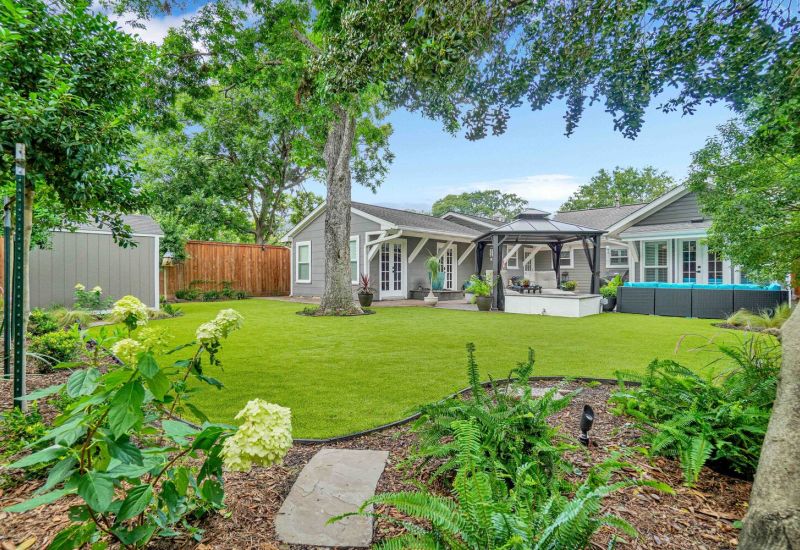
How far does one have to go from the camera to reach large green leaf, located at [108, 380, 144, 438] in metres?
1.02

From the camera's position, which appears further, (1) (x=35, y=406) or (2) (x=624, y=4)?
(2) (x=624, y=4)

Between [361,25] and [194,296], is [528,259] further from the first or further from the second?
[361,25]

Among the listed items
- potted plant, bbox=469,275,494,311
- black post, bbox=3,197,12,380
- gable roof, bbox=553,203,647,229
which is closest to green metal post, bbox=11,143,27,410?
black post, bbox=3,197,12,380

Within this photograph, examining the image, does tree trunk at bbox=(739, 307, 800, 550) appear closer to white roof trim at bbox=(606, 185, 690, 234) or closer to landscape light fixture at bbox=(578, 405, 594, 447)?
landscape light fixture at bbox=(578, 405, 594, 447)

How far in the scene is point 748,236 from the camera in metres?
6.02

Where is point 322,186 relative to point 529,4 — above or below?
above

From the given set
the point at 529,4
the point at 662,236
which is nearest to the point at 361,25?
the point at 529,4

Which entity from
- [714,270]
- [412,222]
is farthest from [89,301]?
[714,270]

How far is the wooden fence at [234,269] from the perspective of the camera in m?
13.6

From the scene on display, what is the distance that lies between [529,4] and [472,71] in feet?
1.90

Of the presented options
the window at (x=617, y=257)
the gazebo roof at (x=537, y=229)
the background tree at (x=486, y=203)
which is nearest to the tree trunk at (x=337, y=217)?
the gazebo roof at (x=537, y=229)

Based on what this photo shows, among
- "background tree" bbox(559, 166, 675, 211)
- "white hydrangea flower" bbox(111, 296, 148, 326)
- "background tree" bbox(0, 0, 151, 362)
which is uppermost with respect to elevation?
"background tree" bbox(559, 166, 675, 211)

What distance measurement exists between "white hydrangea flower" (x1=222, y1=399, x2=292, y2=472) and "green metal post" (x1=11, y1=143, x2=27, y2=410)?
1.86 m

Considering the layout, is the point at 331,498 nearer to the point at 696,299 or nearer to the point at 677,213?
the point at 696,299
